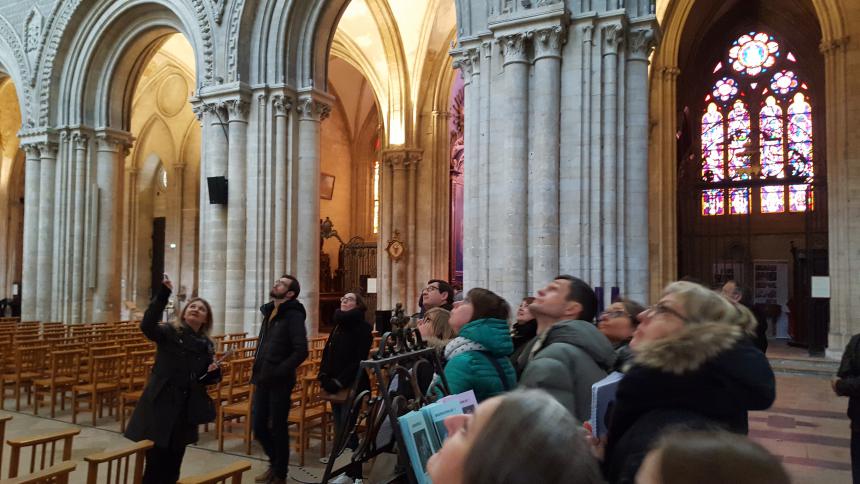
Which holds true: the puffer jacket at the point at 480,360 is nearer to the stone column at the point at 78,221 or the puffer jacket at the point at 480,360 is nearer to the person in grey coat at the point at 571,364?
the person in grey coat at the point at 571,364

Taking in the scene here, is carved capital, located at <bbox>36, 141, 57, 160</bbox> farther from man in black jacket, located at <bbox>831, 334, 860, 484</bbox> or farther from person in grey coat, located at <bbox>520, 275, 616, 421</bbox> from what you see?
man in black jacket, located at <bbox>831, 334, 860, 484</bbox>

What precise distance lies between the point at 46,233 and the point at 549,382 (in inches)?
654

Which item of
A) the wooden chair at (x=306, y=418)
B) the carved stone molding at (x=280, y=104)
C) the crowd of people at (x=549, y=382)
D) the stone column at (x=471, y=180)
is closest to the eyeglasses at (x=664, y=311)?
the crowd of people at (x=549, y=382)

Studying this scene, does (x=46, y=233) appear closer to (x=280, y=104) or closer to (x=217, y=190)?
(x=217, y=190)

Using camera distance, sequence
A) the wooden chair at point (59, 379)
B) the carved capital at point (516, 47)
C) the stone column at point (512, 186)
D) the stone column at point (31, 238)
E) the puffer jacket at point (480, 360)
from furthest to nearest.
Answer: the stone column at point (31, 238) → the carved capital at point (516, 47) → the stone column at point (512, 186) → the wooden chair at point (59, 379) → the puffer jacket at point (480, 360)

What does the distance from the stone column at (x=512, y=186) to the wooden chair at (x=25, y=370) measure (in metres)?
6.21

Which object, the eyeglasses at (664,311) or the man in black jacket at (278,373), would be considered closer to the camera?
the eyeglasses at (664,311)

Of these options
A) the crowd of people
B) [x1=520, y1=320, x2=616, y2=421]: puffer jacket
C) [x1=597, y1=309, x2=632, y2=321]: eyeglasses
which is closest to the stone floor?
the crowd of people

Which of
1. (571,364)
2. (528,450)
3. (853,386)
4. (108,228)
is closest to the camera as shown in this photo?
(528,450)

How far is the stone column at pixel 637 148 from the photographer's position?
348 inches

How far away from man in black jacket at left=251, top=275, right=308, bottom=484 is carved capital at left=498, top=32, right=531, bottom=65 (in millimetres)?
5174

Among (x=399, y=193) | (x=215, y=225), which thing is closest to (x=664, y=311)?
(x=215, y=225)

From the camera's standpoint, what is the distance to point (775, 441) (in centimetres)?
680

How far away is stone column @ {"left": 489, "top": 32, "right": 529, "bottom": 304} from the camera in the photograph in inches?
342
